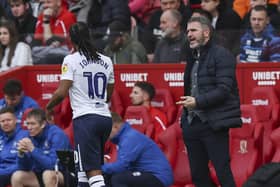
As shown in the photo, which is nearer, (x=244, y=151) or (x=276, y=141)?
(x=276, y=141)

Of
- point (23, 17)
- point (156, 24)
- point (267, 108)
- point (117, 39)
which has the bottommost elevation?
point (267, 108)

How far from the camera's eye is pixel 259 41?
1350 cm

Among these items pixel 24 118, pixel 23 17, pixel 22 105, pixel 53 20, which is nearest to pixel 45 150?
pixel 24 118

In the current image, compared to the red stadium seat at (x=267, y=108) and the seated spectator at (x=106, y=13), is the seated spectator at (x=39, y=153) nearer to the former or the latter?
the red stadium seat at (x=267, y=108)

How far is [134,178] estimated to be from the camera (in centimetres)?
1212

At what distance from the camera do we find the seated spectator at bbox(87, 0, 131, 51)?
15.6 meters

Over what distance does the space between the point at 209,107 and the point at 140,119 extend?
2980 millimetres

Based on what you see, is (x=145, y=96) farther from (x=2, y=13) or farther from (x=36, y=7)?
(x=36, y=7)

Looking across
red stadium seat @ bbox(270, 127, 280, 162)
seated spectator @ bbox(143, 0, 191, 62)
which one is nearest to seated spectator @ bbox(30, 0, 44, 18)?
seated spectator @ bbox(143, 0, 191, 62)

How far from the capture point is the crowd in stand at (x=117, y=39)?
42.4 feet

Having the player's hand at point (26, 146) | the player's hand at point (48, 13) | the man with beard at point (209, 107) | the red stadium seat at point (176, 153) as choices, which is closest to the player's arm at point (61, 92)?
the man with beard at point (209, 107)

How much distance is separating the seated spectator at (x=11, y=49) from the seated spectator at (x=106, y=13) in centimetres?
102

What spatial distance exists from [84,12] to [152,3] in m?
0.98

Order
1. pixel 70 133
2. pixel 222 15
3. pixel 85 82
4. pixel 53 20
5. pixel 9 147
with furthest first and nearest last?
pixel 53 20, pixel 222 15, pixel 70 133, pixel 9 147, pixel 85 82
